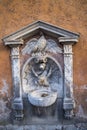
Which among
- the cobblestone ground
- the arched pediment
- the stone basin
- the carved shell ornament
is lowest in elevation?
the cobblestone ground

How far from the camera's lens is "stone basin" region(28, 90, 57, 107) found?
16.7 ft

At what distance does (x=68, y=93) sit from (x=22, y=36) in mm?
1502

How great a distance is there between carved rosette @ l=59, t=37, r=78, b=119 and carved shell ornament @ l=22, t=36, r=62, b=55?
19cm

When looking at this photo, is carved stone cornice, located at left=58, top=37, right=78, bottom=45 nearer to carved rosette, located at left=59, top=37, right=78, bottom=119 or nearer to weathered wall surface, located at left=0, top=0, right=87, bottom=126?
carved rosette, located at left=59, top=37, right=78, bottom=119

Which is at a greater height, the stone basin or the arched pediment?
the arched pediment

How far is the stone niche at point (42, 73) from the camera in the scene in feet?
17.0

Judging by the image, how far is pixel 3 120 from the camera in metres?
5.64

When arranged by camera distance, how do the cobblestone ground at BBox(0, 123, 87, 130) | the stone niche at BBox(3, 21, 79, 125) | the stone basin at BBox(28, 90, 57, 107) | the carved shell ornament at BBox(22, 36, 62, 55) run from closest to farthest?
1. the stone basin at BBox(28, 90, 57, 107)
2. the stone niche at BBox(3, 21, 79, 125)
3. the carved shell ornament at BBox(22, 36, 62, 55)
4. the cobblestone ground at BBox(0, 123, 87, 130)

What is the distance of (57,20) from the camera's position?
205 inches

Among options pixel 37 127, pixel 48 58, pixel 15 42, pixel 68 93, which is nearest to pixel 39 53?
pixel 48 58

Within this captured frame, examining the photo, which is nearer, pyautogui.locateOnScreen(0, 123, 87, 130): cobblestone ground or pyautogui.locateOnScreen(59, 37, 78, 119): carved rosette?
pyautogui.locateOnScreen(59, 37, 78, 119): carved rosette

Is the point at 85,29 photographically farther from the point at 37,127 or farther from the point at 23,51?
the point at 37,127

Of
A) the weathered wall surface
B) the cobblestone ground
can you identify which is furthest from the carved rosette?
the cobblestone ground

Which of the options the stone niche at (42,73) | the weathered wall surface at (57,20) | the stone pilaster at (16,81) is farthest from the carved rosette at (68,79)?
the stone pilaster at (16,81)
